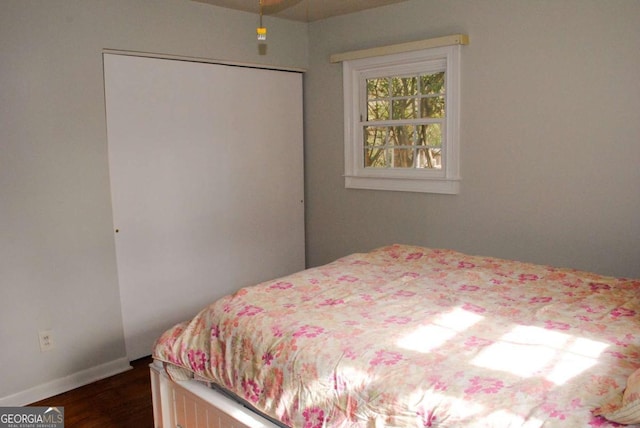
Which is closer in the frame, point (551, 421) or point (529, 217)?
point (551, 421)

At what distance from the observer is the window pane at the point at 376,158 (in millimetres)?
4008

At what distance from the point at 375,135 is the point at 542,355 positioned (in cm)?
271

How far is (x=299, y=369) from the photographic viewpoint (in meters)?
1.68

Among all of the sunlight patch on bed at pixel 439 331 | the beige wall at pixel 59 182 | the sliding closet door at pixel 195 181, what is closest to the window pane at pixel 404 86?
the sliding closet door at pixel 195 181

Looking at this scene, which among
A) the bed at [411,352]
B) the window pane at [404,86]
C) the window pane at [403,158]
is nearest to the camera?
the bed at [411,352]

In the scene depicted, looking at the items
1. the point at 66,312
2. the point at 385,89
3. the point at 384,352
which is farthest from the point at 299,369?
the point at 385,89

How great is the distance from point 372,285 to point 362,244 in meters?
1.79

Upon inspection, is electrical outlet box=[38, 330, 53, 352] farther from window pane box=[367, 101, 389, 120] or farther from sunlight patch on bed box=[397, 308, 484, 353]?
window pane box=[367, 101, 389, 120]

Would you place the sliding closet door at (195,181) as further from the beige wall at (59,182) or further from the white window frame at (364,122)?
the white window frame at (364,122)

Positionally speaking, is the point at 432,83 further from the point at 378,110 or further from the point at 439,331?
the point at 439,331

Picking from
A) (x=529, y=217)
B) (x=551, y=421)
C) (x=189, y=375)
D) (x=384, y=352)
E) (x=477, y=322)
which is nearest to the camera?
(x=551, y=421)

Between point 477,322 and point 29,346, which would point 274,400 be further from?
point 29,346

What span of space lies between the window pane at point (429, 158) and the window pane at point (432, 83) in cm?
40

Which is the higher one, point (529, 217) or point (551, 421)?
point (529, 217)
